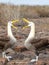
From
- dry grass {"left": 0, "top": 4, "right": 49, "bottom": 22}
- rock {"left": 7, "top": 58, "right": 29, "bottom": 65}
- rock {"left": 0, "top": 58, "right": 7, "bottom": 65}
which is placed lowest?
rock {"left": 7, "top": 58, "right": 29, "bottom": 65}

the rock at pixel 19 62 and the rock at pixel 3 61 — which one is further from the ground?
the rock at pixel 3 61

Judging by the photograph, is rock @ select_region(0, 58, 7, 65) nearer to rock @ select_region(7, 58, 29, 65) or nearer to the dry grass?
rock @ select_region(7, 58, 29, 65)

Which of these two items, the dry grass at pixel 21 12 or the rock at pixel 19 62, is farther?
the dry grass at pixel 21 12

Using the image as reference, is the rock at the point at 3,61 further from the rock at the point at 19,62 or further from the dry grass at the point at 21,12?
the dry grass at the point at 21,12

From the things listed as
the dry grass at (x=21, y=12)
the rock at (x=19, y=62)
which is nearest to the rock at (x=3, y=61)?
the rock at (x=19, y=62)

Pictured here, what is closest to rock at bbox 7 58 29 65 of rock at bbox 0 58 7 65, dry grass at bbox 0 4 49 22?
rock at bbox 0 58 7 65

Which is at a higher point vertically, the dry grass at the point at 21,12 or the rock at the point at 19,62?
the dry grass at the point at 21,12

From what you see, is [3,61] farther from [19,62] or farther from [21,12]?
[21,12]

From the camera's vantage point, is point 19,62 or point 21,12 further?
point 21,12

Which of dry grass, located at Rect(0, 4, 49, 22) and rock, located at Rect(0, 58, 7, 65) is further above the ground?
dry grass, located at Rect(0, 4, 49, 22)

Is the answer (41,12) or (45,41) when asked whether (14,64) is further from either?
(41,12)

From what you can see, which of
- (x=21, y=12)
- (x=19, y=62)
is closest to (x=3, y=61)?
Answer: (x=19, y=62)

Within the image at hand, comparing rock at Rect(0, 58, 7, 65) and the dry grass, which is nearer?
rock at Rect(0, 58, 7, 65)

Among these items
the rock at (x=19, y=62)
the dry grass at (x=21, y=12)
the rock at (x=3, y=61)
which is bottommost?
the rock at (x=19, y=62)
